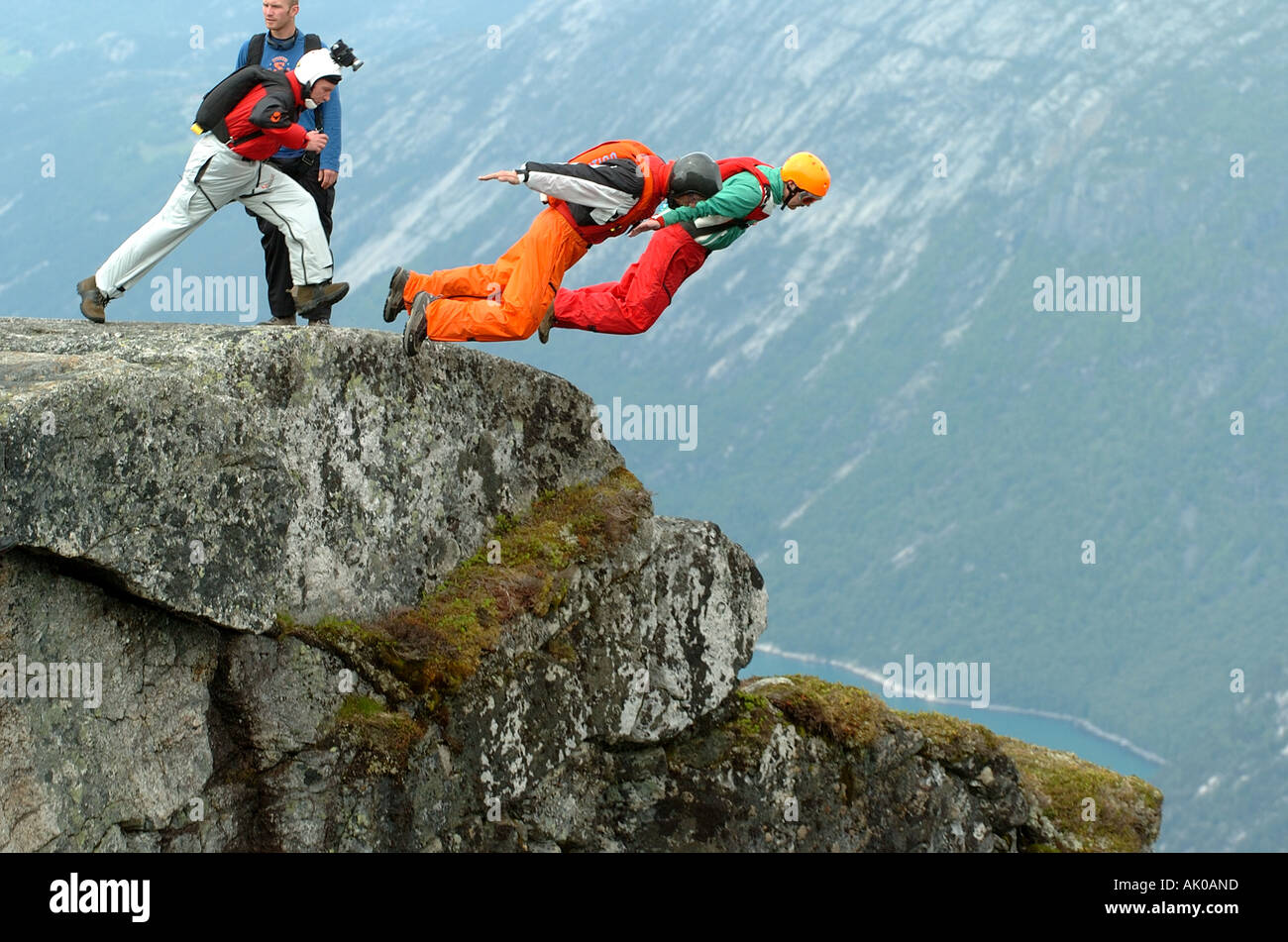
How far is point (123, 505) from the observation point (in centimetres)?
A: 1388

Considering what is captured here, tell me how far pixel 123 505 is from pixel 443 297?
4811mm

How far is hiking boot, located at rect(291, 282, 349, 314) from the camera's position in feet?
56.3

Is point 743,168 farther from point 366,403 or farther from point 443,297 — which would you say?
point 366,403

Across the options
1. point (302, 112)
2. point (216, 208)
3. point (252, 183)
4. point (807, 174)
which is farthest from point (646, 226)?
point (216, 208)

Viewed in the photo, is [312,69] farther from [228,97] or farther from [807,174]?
[807,174]

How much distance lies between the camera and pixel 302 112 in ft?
56.5

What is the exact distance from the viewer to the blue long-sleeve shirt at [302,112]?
17.5m

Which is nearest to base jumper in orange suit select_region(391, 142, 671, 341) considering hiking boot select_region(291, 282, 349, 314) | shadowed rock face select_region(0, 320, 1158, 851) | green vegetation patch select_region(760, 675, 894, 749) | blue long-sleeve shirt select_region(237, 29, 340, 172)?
shadowed rock face select_region(0, 320, 1158, 851)

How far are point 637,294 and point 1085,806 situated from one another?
11.6 metres

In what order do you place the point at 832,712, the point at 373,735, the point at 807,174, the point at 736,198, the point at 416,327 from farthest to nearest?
the point at 832,712
the point at 807,174
the point at 736,198
the point at 416,327
the point at 373,735

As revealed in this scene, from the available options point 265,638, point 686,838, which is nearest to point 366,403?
point 265,638

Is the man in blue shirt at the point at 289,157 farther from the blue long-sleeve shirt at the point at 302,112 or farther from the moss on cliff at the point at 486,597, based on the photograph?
the moss on cliff at the point at 486,597

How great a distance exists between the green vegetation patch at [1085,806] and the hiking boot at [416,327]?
11.6 m

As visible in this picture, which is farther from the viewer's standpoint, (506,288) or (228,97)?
(506,288)
